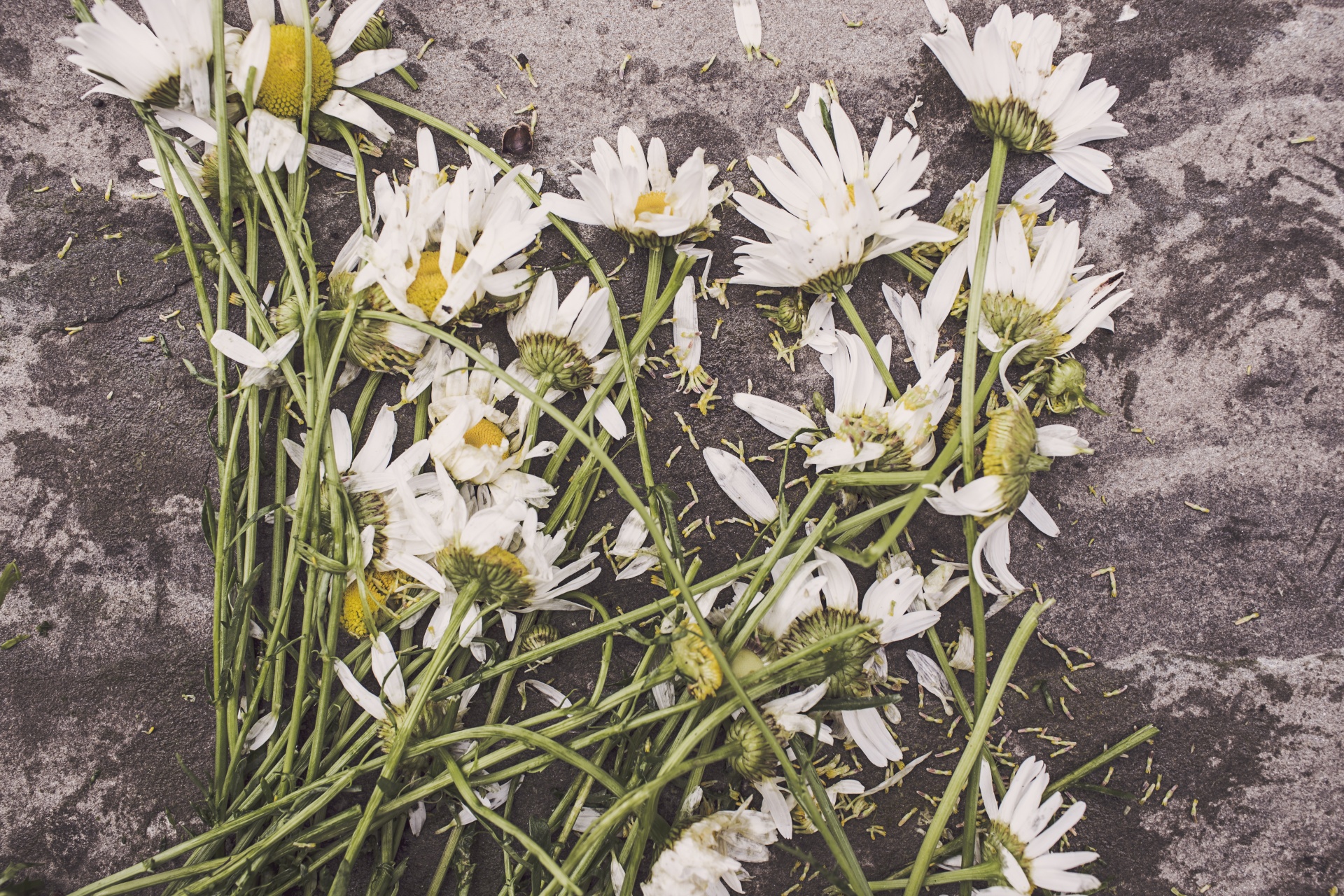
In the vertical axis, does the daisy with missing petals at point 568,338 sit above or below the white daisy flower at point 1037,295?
below

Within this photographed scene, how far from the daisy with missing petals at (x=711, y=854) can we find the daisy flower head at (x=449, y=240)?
515 mm

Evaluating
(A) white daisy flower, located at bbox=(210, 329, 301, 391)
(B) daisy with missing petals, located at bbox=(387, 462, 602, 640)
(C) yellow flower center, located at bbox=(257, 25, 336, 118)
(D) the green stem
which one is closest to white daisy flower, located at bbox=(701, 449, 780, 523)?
(B) daisy with missing petals, located at bbox=(387, 462, 602, 640)

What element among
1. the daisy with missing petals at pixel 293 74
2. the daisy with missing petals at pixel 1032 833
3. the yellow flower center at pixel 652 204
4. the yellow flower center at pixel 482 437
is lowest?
the daisy with missing petals at pixel 1032 833

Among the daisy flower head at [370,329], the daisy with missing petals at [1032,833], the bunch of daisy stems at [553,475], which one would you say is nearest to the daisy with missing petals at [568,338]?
the bunch of daisy stems at [553,475]

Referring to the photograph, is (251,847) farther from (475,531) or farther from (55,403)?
(55,403)

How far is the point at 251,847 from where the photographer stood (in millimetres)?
682

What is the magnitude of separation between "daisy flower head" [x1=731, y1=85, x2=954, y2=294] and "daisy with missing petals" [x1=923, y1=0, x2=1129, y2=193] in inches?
3.3

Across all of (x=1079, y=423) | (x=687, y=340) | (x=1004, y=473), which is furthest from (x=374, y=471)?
(x=1079, y=423)

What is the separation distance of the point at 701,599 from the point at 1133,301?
536 mm

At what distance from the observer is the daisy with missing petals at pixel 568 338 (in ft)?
2.45

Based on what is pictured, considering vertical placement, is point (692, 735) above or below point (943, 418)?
below

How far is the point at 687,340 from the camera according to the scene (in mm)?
793

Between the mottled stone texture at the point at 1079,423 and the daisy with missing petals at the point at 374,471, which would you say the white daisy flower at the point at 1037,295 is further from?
the daisy with missing petals at the point at 374,471

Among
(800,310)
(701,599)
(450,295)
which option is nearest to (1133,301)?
(800,310)
